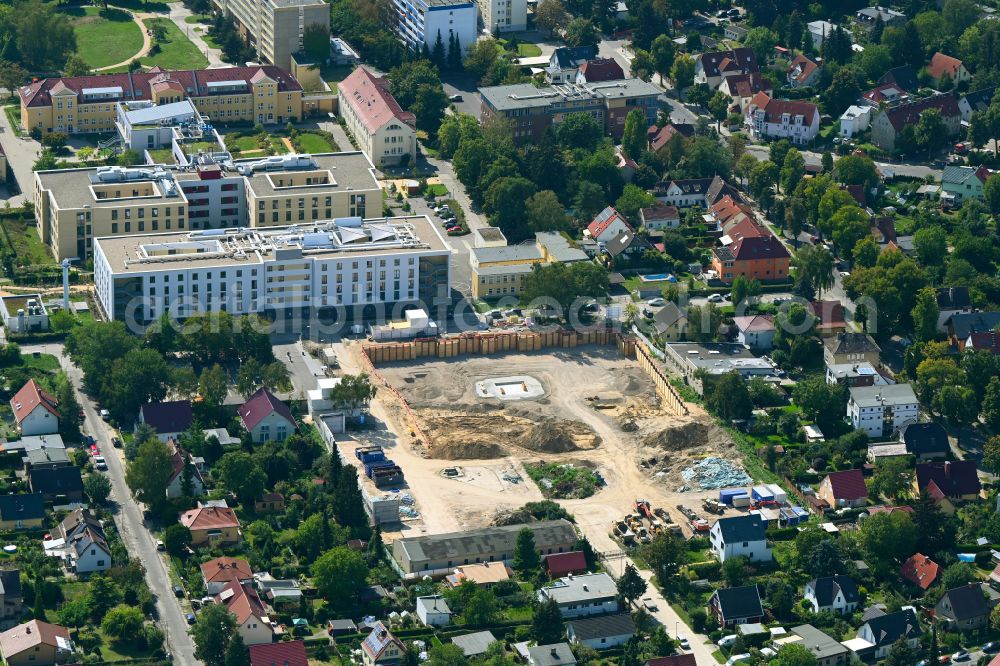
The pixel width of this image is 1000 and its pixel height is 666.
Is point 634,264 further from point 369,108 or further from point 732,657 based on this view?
point 732,657

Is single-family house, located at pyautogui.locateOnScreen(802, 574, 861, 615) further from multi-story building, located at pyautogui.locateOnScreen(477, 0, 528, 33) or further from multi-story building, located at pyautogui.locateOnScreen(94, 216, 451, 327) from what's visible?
multi-story building, located at pyautogui.locateOnScreen(477, 0, 528, 33)

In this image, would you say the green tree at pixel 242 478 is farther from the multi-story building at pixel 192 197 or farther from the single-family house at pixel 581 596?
the multi-story building at pixel 192 197

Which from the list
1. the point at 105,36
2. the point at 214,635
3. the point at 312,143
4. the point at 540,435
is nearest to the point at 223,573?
the point at 214,635

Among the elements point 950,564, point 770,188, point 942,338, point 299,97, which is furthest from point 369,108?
point 950,564

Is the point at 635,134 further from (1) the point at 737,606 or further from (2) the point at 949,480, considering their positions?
(1) the point at 737,606

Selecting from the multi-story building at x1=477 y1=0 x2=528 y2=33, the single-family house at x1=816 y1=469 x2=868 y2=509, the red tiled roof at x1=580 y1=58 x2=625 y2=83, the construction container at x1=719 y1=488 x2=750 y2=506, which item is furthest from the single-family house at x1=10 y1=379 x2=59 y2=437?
the multi-story building at x1=477 y1=0 x2=528 y2=33
